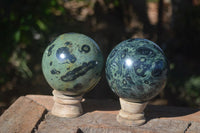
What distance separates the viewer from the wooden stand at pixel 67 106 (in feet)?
6.56

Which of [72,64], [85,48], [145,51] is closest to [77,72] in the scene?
[72,64]

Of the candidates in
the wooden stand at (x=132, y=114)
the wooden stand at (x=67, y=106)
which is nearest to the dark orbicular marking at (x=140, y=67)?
the wooden stand at (x=132, y=114)

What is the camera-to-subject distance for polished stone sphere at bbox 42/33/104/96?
6.03 feet

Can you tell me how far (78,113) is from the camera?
2.06 m

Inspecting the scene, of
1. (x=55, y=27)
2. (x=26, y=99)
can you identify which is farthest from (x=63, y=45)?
(x=55, y=27)

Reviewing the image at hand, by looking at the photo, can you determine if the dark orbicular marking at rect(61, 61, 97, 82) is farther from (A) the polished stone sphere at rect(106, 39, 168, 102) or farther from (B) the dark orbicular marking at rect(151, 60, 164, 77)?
(B) the dark orbicular marking at rect(151, 60, 164, 77)

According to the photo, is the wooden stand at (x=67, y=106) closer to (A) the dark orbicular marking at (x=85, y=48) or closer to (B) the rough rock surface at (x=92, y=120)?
(B) the rough rock surface at (x=92, y=120)

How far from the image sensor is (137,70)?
A: 5.74 ft

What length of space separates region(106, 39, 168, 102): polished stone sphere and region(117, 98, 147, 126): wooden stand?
0.21 feet

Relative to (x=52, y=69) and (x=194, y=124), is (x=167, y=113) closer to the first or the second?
(x=194, y=124)

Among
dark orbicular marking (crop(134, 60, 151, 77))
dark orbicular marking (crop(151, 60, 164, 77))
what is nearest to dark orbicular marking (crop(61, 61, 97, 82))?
dark orbicular marking (crop(134, 60, 151, 77))

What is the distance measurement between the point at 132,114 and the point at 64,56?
0.60m

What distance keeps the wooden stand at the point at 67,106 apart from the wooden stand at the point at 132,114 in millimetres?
321

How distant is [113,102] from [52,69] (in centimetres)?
73
